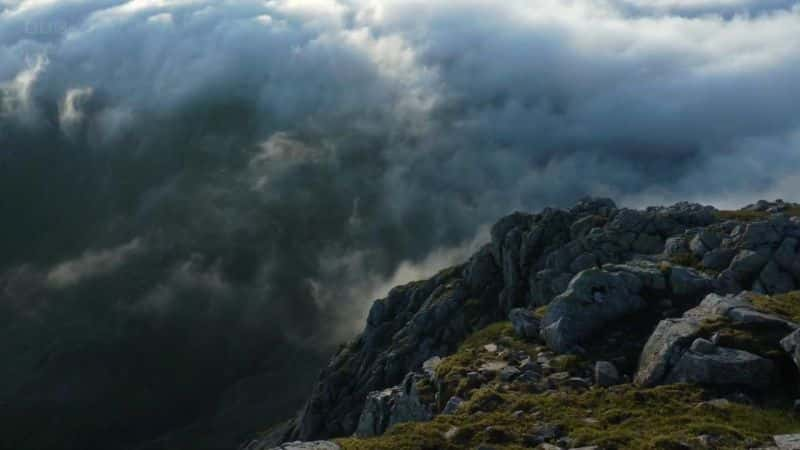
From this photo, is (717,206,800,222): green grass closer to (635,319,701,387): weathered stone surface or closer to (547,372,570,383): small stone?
(635,319,701,387): weathered stone surface

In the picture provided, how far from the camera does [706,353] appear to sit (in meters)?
60.5

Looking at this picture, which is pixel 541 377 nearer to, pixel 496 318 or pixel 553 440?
pixel 553 440

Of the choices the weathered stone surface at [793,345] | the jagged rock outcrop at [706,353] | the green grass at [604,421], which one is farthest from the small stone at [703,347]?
the weathered stone surface at [793,345]

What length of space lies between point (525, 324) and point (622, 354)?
20026 millimetres

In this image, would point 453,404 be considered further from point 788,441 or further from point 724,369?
point 788,441

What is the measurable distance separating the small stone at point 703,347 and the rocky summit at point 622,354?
0.46ft

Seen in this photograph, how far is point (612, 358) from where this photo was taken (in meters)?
71.1

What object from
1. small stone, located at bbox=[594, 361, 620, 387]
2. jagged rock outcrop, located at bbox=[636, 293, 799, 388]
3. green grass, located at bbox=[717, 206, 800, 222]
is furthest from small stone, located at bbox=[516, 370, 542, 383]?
green grass, located at bbox=[717, 206, 800, 222]

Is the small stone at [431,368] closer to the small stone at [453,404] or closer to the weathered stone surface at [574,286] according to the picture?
the weathered stone surface at [574,286]

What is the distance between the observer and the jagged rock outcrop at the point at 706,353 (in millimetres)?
57906

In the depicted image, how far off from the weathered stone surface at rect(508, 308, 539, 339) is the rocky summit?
0.23m

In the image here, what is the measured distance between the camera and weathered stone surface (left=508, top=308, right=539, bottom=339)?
89250 mm

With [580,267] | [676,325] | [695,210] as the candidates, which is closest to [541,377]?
[676,325]

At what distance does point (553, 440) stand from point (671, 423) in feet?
31.4
